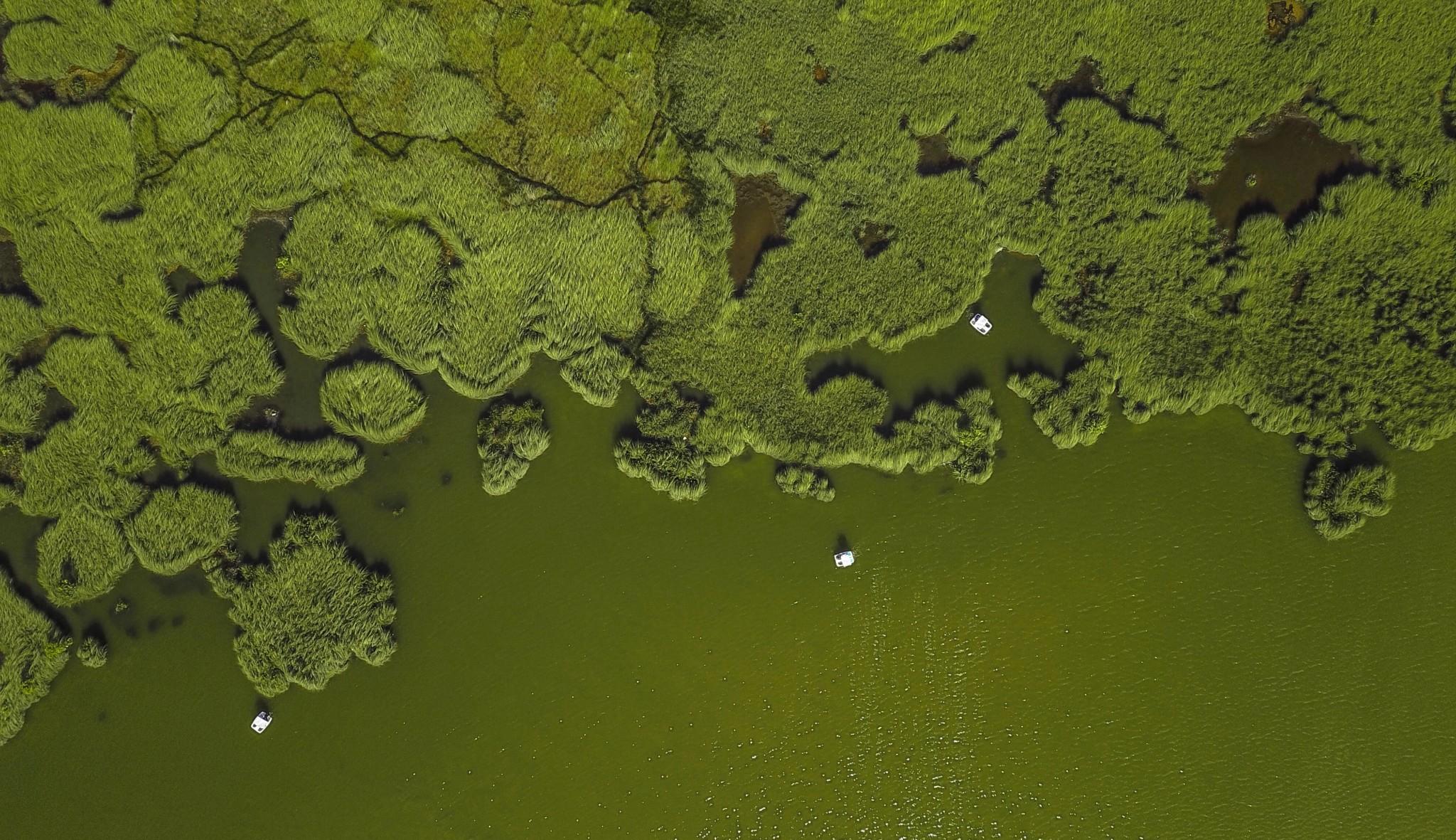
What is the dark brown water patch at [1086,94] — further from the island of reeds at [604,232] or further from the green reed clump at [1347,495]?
the green reed clump at [1347,495]

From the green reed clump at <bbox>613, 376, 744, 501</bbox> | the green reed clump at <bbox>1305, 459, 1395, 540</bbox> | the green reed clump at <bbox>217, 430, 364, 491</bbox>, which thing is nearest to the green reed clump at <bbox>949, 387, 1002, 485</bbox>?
the green reed clump at <bbox>613, 376, 744, 501</bbox>

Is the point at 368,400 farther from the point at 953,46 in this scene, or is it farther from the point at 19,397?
the point at 953,46

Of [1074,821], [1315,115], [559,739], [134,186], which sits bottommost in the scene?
[559,739]

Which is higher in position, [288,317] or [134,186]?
[134,186]

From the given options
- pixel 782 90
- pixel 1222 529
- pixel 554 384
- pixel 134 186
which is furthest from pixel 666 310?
pixel 1222 529

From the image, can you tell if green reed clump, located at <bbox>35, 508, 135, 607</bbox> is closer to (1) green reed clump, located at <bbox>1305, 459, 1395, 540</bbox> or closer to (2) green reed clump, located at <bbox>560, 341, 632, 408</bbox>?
(2) green reed clump, located at <bbox>560, 341, 632, 408</bbox>

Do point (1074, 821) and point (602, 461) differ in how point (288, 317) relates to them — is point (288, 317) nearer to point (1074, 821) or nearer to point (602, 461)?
point (602, 461)
